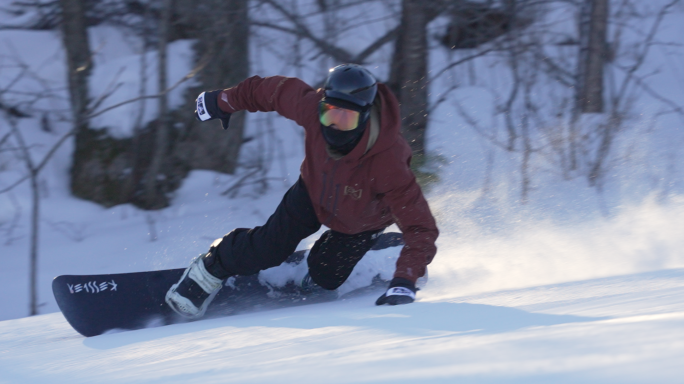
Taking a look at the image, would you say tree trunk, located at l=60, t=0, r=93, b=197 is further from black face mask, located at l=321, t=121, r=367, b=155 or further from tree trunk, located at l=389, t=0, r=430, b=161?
black face mask, located at l=321, t=121, r=367, b=155

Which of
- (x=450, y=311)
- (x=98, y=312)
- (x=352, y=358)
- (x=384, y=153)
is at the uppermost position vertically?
(x=384, y=153)

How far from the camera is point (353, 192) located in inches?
108

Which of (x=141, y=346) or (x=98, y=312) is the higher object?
(x=141, y=346)

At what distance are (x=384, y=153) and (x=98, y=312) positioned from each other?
180 centimetres

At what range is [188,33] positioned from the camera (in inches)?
292

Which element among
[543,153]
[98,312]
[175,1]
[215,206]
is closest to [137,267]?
[215,206]

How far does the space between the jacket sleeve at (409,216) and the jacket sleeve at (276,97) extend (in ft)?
1.72

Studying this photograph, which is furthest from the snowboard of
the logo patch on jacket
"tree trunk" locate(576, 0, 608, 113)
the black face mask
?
"tree trunk" locate(576, 0, 608, 113)

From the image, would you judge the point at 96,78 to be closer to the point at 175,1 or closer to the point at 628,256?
the point at 175,1

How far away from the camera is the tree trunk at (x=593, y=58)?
6.32 metres

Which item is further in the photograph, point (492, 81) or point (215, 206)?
point (492, 81)

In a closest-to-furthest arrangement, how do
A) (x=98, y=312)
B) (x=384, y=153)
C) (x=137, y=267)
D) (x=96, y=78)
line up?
(x=384, y=153)
(x=98, y=312)
(x=137, y=267)
(x=96, y=78)

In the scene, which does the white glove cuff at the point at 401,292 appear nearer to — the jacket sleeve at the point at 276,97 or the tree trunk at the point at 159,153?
the jacket sleeve at the point at 276,97

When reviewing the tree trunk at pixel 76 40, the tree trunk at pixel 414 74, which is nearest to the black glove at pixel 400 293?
the tree trunk at pixel 414 74
